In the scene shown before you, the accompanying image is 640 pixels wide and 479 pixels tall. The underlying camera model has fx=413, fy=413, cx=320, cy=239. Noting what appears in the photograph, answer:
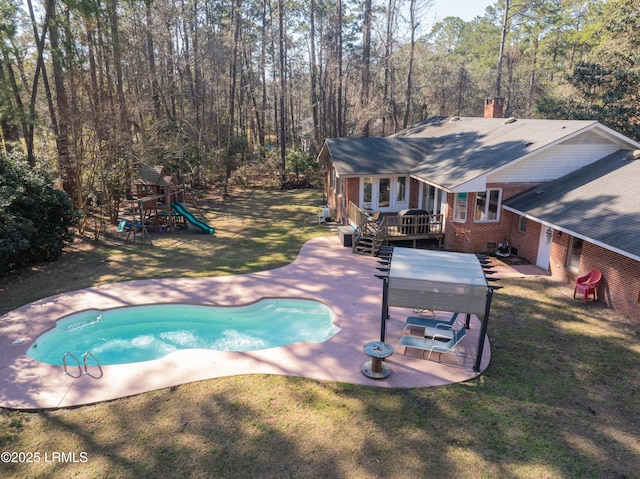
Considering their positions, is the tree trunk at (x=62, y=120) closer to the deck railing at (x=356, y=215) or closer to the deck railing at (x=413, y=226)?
the deck railing at (x=356, y=215)

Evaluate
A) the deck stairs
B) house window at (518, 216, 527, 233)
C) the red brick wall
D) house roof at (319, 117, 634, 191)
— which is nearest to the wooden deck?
the deck stairs

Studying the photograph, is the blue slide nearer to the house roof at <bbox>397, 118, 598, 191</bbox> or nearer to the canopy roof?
the house roof at <bbox>397, 118, 598, 191</bbox>

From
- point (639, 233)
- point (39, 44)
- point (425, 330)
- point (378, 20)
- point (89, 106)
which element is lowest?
point (425, 330)

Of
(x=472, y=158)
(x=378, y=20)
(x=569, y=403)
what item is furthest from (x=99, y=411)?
(x=378, y=20)

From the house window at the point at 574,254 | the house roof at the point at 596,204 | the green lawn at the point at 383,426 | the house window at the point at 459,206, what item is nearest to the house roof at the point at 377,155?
the house window at the point at 459,206

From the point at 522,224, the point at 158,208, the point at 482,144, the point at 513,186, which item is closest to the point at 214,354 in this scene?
the point at 522,224

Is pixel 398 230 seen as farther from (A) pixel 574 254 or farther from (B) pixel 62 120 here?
(B) pixel 62 120

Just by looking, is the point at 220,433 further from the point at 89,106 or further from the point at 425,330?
the point at 89,106
